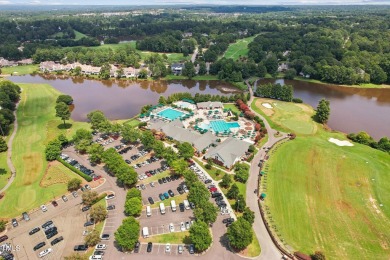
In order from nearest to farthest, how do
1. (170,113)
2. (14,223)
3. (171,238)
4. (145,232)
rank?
(171,238)
(145,232)
(14,223)
(170,113)

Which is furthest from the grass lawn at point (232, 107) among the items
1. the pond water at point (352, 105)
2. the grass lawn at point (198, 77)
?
the grass lawn at point (198, 77)

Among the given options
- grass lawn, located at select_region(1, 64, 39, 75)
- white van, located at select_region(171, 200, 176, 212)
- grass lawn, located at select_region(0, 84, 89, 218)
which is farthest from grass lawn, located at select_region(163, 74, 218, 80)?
white van, located at select_region(171, 200, 176, 212)

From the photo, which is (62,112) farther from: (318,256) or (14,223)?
(318,256)

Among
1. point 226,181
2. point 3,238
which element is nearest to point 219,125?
point 226,181

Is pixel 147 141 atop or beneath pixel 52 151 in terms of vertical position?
atop

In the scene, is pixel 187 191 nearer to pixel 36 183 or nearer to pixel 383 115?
pixel 36 183

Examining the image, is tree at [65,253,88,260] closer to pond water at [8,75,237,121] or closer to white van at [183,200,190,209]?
white van at [183,200,190,209]
